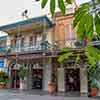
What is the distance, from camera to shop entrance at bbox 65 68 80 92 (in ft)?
76.8

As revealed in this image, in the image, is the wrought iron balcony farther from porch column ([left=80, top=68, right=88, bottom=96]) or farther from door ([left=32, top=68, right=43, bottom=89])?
porch column ([left=80, top=68, right=88, bottom=96])

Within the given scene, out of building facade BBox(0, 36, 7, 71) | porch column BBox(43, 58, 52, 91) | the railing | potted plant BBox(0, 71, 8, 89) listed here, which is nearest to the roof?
the railing

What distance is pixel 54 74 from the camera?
24.4 m

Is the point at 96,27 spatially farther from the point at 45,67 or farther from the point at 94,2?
the point at 45,67

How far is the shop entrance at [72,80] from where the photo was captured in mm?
23422

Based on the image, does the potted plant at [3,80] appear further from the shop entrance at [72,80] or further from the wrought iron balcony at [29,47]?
the shop entrance at [72,80]

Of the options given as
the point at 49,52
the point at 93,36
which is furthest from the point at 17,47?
the point at 93,36

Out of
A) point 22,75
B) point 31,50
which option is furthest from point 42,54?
point 22,75

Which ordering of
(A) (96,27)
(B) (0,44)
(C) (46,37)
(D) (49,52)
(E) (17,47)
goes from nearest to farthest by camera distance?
(A) (96,27), (D) (49,52), (C) (46,37), (E) (17,47), (B) (0,44)

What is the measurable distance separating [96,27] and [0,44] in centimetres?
2932

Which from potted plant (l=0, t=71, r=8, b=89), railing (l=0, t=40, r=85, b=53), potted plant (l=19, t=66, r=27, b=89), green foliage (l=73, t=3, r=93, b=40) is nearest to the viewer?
green foliage (l=73, t=3, r=93, b=40)

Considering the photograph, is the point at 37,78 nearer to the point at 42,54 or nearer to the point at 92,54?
the point at 42,54

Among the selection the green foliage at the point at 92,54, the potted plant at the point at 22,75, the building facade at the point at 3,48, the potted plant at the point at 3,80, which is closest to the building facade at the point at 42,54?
the potted plant at the point at 22,75

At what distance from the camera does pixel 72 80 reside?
23.7 metres
